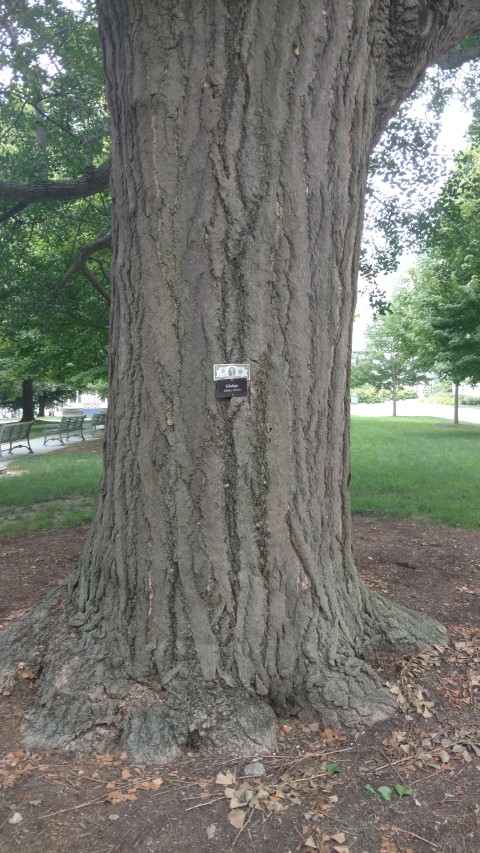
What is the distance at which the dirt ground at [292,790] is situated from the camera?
84.1 inches

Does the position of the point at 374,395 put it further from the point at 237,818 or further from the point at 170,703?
Result: the point at 237,818

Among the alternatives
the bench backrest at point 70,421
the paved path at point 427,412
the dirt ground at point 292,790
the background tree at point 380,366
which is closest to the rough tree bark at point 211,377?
the dirt ground at point 292,790

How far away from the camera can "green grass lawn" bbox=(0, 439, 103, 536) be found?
24.5 feet

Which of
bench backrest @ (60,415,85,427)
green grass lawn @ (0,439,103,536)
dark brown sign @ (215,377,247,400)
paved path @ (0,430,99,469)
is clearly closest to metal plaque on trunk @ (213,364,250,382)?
dark brown sign @ (215,377,247,400)

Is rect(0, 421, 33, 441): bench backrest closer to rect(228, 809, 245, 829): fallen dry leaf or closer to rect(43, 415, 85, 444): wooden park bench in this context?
rect(43, 415, 85, 444): wooden park bench

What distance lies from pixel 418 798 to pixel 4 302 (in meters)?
9.43

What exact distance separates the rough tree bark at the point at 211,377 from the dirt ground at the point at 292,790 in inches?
4.9

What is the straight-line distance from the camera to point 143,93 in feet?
9.06

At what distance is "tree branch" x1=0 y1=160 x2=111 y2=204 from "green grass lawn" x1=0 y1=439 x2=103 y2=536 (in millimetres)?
3551

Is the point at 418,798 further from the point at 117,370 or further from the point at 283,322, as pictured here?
the point at 117,370

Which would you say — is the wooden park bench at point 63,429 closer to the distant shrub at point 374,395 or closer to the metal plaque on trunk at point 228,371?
the metal plaque on trunk at point 228,371

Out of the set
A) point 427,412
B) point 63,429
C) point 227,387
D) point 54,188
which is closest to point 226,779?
point 227,387

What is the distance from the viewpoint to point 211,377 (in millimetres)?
2699

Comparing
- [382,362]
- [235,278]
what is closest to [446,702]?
[235,278]
